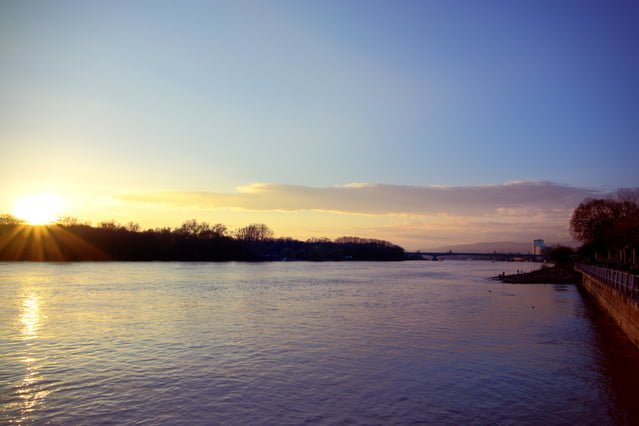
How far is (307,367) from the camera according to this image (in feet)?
56.6

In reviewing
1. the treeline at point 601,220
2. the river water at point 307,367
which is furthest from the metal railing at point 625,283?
the treeline at point 601,220

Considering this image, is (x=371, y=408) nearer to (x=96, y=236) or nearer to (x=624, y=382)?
(x=624, y=382)

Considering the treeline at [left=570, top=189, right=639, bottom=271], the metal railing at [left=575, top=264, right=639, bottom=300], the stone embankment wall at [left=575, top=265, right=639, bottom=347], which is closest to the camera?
the stone embankment wall at [left=575, top=265, right=639, bottom=347]

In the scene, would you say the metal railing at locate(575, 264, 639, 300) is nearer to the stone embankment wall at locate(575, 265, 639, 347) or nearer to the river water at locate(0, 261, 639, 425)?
the stone embankment wall at locate(575, 265, 639, 347)

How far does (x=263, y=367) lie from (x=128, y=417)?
19.1 feet

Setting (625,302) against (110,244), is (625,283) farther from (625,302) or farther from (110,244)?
(110,244)

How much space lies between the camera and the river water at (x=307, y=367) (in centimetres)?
1263

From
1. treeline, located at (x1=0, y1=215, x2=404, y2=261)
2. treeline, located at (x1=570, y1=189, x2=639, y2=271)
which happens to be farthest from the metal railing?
treeline, located at (x1=0, y1=215, x2=404, y2=261)

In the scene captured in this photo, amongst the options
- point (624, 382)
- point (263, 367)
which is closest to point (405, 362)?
point (263, 367)

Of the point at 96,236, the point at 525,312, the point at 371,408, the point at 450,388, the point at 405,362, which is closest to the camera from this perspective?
the point at 371,408

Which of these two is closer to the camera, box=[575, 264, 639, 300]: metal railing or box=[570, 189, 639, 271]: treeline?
box=[575, 264, 639, 300]: metal railing

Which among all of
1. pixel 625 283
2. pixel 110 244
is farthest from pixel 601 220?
pixel 110 244

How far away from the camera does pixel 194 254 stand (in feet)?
507

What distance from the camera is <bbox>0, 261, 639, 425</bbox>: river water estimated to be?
41.4 ft
